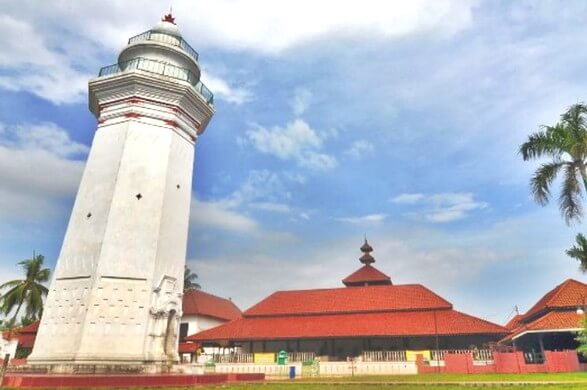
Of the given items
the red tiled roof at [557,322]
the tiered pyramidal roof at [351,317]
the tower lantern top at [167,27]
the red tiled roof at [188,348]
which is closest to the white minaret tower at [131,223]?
the tower lantern top at [167,27]

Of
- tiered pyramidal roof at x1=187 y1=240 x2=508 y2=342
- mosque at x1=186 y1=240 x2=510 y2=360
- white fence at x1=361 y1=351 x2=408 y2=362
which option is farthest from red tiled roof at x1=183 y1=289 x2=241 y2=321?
white fence at x1=361 y1=351 x2=408 y2=362

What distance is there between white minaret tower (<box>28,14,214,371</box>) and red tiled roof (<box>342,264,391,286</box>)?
970 inches

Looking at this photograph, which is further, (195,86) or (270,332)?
(270,332)

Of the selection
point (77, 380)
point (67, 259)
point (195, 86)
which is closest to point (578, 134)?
point (195, 86)

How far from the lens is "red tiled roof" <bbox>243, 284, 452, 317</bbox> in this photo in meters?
30.4

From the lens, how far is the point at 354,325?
28.9 metres

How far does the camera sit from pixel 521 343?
29.7 m

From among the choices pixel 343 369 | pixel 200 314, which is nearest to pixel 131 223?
pixel 343 369

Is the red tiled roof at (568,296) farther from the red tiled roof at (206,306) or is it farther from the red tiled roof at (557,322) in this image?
the red tiled roof at (206,306)

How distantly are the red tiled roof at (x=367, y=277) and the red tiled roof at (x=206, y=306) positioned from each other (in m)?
14.3

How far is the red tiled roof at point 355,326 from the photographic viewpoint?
86.4 feet

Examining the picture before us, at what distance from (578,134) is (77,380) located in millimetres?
21149

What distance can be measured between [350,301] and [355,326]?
12.7 feet

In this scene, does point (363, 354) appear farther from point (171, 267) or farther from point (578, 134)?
point (578, 134)
